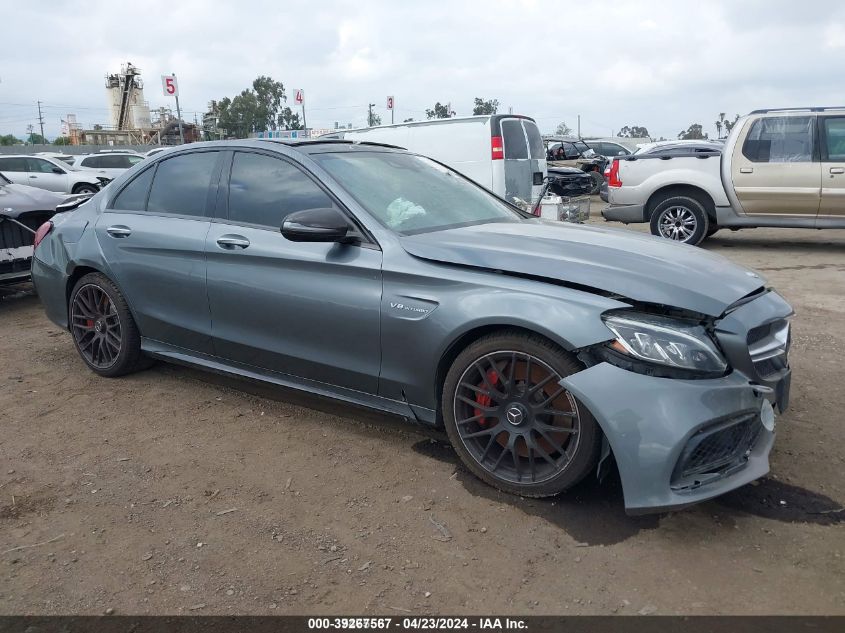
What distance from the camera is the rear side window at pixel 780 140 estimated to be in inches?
357

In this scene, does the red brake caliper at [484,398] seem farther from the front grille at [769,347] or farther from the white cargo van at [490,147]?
the white cargo van at [490,147]

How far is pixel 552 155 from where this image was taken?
22078mm

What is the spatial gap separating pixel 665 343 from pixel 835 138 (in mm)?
8130

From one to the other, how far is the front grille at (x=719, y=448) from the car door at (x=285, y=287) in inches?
57.6

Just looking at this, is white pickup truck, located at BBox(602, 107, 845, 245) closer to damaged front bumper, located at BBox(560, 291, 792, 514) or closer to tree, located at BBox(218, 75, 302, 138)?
damaged front bumper, located at BBox(560, 291, 792, 514)

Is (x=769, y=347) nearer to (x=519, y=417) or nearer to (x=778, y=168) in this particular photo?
(x=519, y=417)

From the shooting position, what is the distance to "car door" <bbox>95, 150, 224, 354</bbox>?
4.01 m

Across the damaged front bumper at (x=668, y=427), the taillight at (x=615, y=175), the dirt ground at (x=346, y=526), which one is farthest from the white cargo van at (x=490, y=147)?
the damaged front bumper at (x=668, y=427)

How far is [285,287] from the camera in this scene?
11.7 ft

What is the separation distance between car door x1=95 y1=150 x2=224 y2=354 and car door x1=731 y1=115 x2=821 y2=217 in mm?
7898

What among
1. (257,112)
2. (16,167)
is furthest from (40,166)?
(257,112)

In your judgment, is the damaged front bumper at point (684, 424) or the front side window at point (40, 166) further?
the front side window at point (40, 166)
